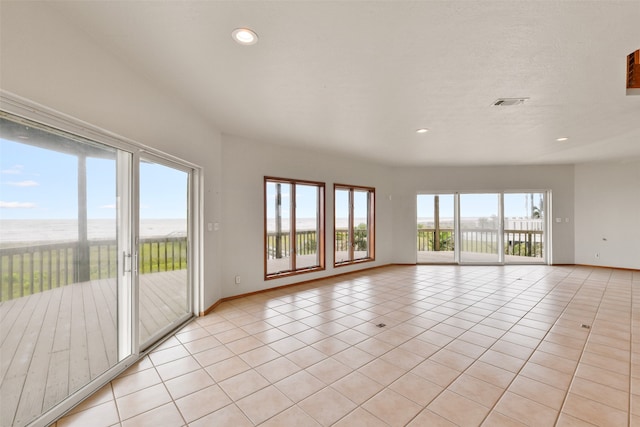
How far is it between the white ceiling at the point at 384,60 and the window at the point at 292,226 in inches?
55.3

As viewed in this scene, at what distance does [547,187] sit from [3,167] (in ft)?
31.0

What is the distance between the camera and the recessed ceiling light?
1.87 m

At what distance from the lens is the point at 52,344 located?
6.29ft

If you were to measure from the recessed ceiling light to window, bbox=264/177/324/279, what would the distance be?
296cm

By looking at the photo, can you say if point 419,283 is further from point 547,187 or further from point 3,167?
point 3,167

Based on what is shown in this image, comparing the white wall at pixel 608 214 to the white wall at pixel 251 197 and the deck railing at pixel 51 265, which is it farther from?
the deck railing at pixel 51 265

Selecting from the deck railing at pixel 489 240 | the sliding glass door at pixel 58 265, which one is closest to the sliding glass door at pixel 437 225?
the deck railing at pixel 489 240

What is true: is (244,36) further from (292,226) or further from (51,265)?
(292,226)

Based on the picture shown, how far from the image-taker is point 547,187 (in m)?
7.08

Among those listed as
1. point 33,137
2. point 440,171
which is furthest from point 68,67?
point 440,171

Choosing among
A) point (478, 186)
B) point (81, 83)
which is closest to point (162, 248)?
point (81, 83)

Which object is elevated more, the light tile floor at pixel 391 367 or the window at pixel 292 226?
the window at pixel 292 226

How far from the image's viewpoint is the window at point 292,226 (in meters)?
5.07

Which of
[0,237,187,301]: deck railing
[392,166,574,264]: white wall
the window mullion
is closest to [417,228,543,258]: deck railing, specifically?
[392,166,574,264]: white wall
